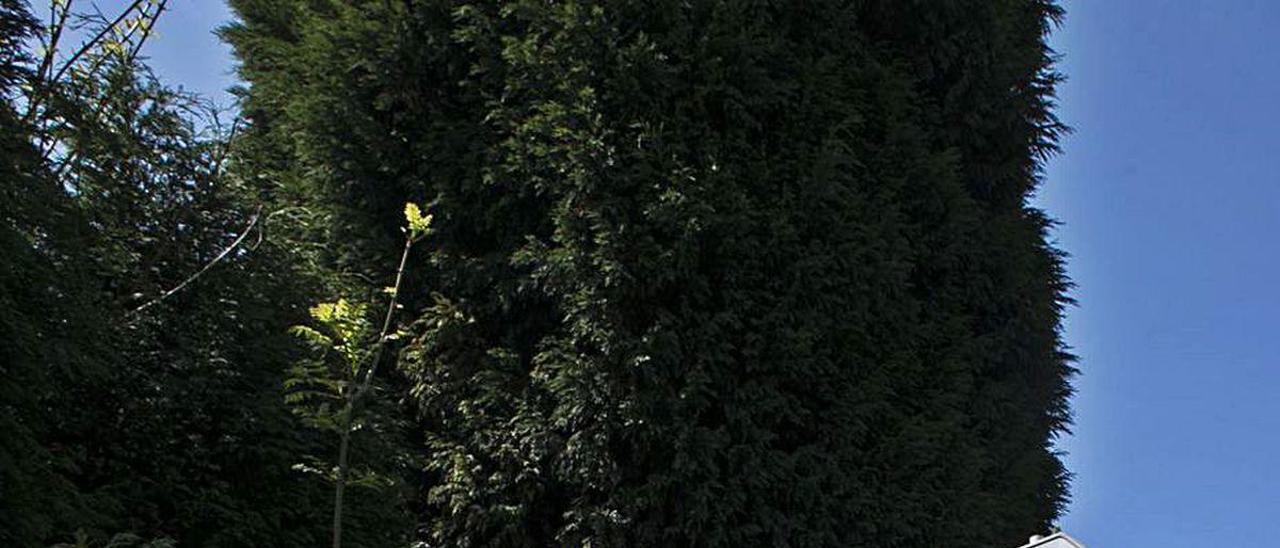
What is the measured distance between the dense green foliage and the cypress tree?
0.02m

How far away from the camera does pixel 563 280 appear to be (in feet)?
23.1

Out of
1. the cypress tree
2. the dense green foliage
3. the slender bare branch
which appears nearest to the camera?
the slender bare branch

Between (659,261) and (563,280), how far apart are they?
2.03 feet

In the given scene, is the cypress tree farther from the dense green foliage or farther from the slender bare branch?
the slender bare branch

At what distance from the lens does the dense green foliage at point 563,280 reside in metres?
5.97

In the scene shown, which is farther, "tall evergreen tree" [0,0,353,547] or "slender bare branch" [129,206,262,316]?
"slender bare branch" [129,206,262,316]

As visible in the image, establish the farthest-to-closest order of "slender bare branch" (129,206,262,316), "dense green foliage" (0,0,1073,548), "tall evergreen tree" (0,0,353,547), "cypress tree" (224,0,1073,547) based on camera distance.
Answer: "cypress tree" (224,0,1073,547)
"dense green foliage" (0,0,1073,548)
"slender bare branch" (129,206,262,316)
"tall evergreen tree" (0,0,353,547)

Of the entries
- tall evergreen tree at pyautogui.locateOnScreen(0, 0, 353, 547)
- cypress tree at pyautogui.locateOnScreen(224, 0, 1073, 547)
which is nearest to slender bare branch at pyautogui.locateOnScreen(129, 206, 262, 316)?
tall evergreen tree at pyautogui.locateOnScreen(0, 0, 353, 547)

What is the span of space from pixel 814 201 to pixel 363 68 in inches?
128

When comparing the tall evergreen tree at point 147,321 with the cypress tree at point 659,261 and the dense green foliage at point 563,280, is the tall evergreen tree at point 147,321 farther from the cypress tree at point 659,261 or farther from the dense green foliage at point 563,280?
the cypress tree at point 659,261

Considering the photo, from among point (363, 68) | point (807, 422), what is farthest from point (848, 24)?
point (363, 68)

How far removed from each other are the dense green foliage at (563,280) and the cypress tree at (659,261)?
0.02 m

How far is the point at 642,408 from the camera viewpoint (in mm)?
6691

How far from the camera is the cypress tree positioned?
684 centimetres
